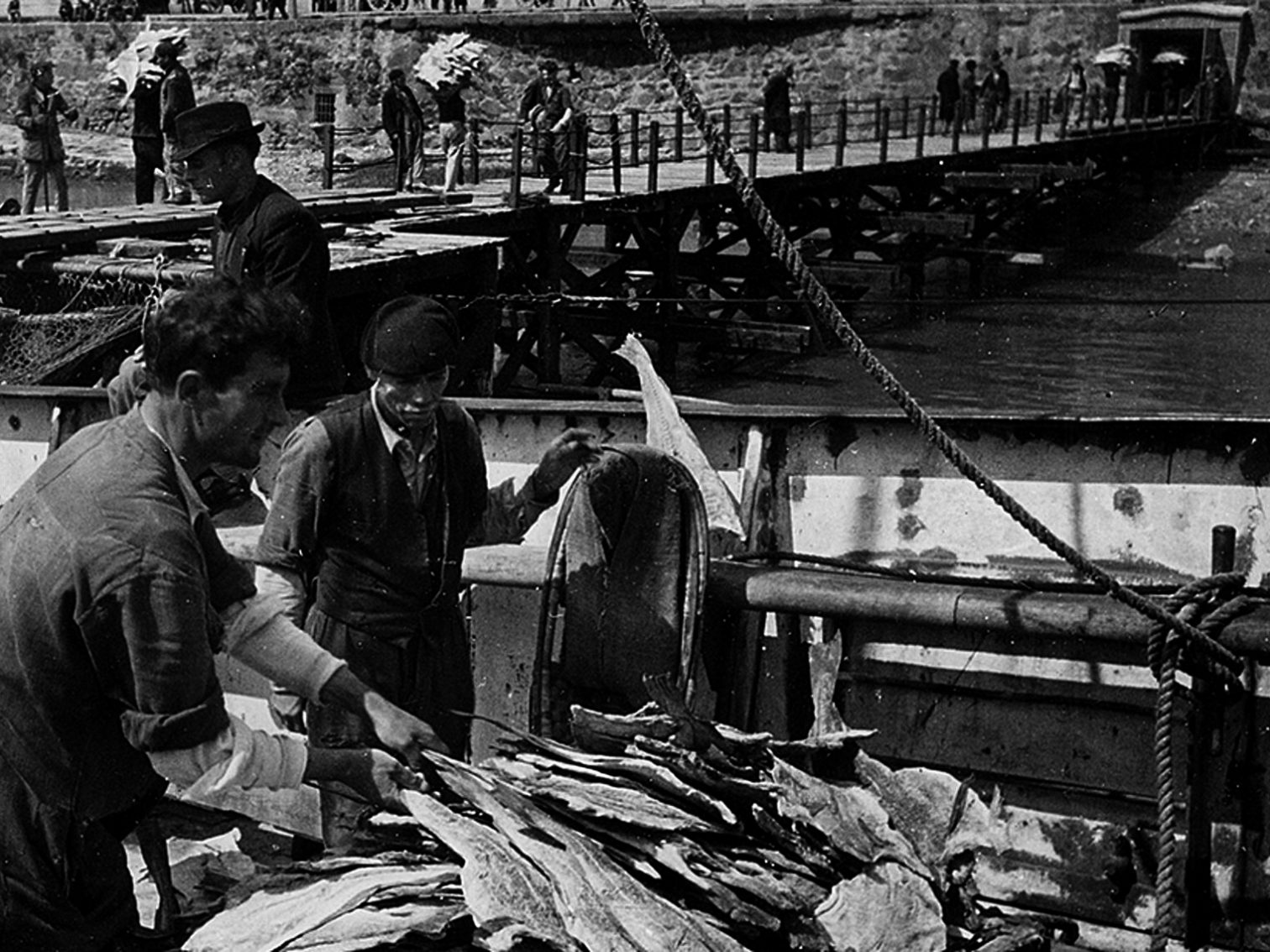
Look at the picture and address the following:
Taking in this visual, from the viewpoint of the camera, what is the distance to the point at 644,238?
17875 millimetres

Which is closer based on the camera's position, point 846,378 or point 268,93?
point 846,378

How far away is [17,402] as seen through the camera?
6.30m

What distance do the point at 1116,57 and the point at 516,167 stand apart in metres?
19.5

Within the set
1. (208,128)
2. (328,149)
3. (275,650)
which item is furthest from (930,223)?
(275,650)

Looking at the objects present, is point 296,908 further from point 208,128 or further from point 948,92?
point 948,92

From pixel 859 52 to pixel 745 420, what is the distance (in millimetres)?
32376

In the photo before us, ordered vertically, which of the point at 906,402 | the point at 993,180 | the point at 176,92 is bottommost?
the point at 993,180

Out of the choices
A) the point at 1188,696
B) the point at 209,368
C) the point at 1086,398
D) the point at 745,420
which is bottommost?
the point at 1086,398

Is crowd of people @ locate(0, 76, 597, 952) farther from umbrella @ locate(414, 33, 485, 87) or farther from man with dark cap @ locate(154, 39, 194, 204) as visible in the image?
umbrella @ locate(414, 33, 485, 87)

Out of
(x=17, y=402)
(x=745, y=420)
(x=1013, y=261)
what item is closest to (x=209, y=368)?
(x=745, y=420)

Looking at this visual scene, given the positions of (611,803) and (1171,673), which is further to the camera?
(1171,673)

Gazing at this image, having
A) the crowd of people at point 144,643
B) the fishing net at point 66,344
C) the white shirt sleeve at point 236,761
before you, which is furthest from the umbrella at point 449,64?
the white shirt sleeve at point 236,761

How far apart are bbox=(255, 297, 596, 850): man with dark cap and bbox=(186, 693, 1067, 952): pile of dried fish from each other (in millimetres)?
784

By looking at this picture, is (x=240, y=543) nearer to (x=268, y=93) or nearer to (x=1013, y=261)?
(x=1013, y=261)
